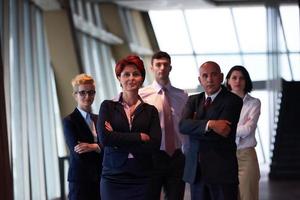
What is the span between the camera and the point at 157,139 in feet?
11.6

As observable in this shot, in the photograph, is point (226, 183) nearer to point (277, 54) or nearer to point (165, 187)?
point (165, 187)

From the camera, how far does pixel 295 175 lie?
11680 millimetres

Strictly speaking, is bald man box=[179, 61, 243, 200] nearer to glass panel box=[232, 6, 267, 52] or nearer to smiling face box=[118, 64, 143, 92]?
smiling face box=[118, 64, 143, 92]

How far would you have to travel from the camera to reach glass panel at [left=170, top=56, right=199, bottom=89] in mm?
20234

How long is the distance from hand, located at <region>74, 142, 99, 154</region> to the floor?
14.5 feet

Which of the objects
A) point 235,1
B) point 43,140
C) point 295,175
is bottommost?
point 295,175

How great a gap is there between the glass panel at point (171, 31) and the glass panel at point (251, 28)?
1.97m

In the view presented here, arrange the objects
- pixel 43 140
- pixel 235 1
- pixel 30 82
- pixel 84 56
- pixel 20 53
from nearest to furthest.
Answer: pixel 20 53
pixel 30 82
pixel 43 140
pixel 84 56
pixel 235 1

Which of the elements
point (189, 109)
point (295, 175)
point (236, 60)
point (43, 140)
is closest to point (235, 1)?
point (236, 60)

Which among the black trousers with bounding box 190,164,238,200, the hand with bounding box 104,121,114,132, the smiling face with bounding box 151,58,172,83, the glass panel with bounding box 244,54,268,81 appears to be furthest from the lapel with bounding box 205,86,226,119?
the glass panel with bounding box 244,54,268,81

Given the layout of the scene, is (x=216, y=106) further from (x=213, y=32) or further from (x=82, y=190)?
(x=213, y=32)

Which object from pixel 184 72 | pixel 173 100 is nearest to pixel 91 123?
pixel 173 100

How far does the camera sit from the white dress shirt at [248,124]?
4898 mm

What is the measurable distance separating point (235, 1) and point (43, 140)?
11362mm
